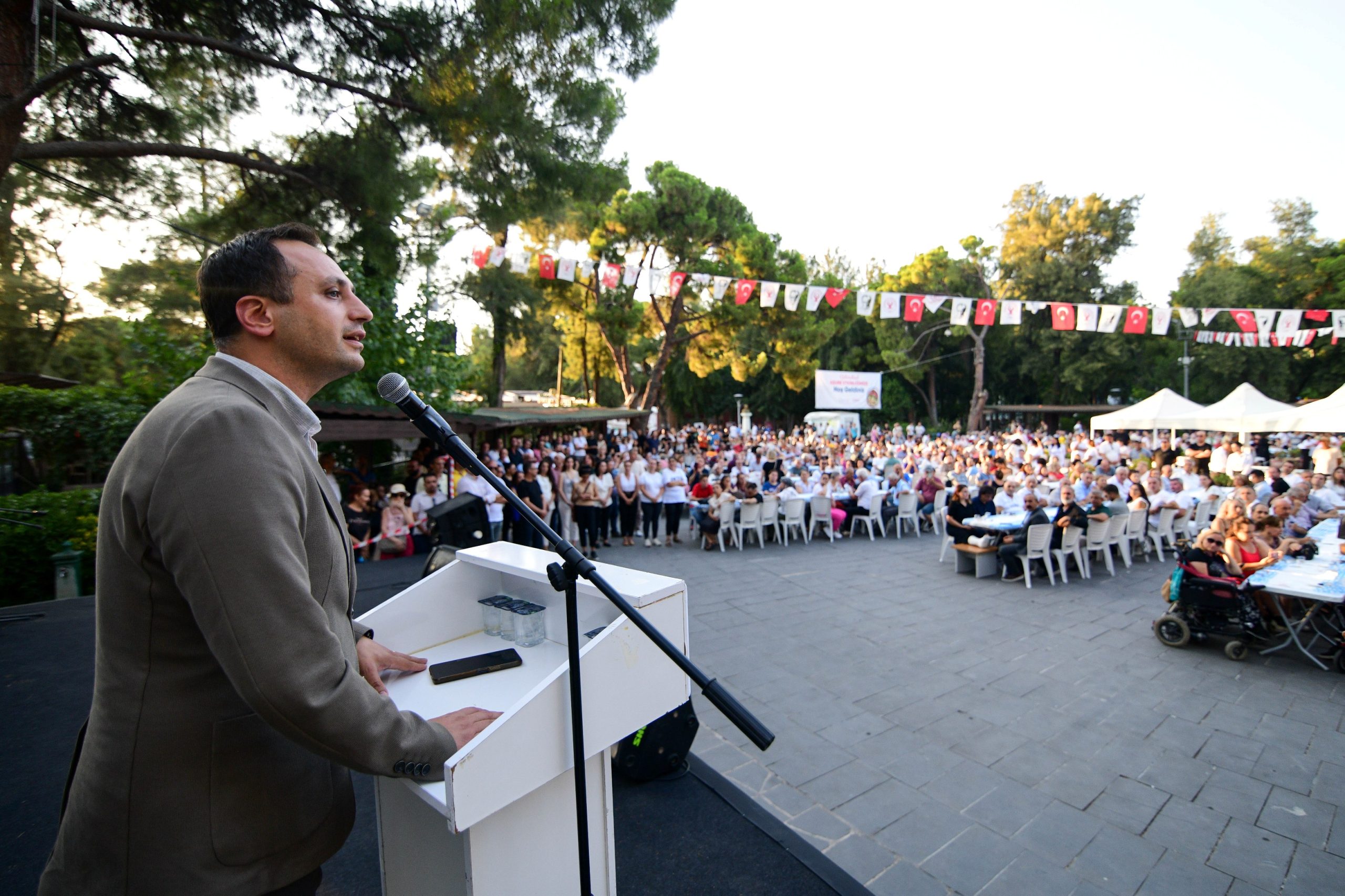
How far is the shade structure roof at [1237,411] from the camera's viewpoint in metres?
13.5

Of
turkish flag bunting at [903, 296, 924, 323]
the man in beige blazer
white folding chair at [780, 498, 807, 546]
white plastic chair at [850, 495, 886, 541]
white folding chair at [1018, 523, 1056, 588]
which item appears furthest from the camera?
turkish flag bunting at [903, 296, 924, 323]

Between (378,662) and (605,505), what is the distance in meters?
7.87

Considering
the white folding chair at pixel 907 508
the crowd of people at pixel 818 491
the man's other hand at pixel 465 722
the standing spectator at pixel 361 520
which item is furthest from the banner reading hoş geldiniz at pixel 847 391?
the man's other hand at pixel 465 722

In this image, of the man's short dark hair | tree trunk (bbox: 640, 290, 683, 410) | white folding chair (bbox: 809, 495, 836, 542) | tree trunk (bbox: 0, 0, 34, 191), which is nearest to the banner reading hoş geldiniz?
tree trunk (bbox: 640, 290, 683, 410)

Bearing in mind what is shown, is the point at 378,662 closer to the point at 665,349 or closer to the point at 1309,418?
the point at 1309,418

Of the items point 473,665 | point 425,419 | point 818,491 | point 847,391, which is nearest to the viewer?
point 425,419

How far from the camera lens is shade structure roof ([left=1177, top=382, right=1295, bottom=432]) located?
44.4ft

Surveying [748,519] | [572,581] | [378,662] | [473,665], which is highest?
[572,581]

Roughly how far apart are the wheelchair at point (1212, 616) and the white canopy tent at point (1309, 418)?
880cm

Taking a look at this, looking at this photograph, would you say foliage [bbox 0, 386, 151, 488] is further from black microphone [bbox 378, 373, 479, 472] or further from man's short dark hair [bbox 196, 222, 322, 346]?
man's short dark hair [bbox 196, 222, 322, 346]

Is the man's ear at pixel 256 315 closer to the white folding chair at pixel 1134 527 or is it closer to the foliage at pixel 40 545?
the foliage at pixel 40 545

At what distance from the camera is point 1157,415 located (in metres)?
15.5

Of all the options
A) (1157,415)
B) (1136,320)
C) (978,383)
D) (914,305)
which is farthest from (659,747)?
(978,383)

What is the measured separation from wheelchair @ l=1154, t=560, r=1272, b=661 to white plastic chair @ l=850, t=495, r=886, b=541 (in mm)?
5304
